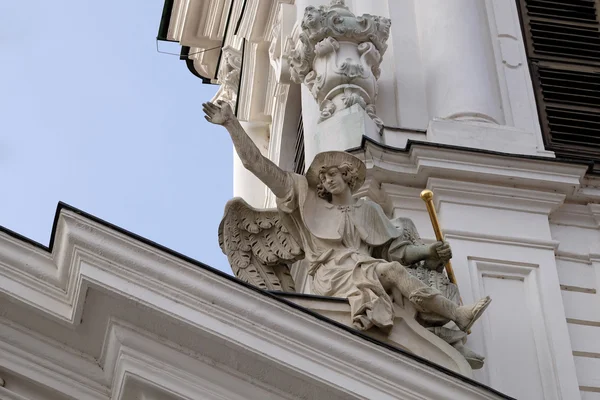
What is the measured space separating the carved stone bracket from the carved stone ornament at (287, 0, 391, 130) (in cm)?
546

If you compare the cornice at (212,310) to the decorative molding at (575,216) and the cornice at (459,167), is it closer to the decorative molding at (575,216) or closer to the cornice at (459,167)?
the cornice at (459,167)

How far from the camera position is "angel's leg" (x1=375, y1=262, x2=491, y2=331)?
493 inches

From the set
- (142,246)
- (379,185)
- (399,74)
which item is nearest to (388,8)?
(399,74)

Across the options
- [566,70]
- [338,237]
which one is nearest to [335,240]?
[338,237]

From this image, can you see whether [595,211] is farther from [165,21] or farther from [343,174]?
[165,21]

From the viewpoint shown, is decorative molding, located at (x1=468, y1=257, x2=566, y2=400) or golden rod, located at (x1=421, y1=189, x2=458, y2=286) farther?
golden rod, located at (x1=421, y1=189, x2=458, y2=286)

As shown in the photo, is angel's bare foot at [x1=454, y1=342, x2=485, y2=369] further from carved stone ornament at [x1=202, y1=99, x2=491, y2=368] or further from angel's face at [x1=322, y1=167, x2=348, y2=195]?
angel's face at [x1=322, y1=167, x2=348, y2=195]

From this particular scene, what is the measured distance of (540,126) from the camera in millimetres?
15836

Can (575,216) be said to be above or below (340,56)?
Answer: below

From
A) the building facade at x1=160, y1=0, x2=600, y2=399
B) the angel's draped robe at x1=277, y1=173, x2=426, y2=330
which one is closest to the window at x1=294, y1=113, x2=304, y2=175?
the building facade at x1=160, y1=0, x2=600, y2=399

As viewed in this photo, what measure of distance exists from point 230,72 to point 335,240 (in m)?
8.72

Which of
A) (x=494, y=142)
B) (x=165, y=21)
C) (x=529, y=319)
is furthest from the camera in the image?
(x=165, y=21)

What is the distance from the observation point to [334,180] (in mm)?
13312

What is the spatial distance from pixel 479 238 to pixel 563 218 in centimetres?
90
